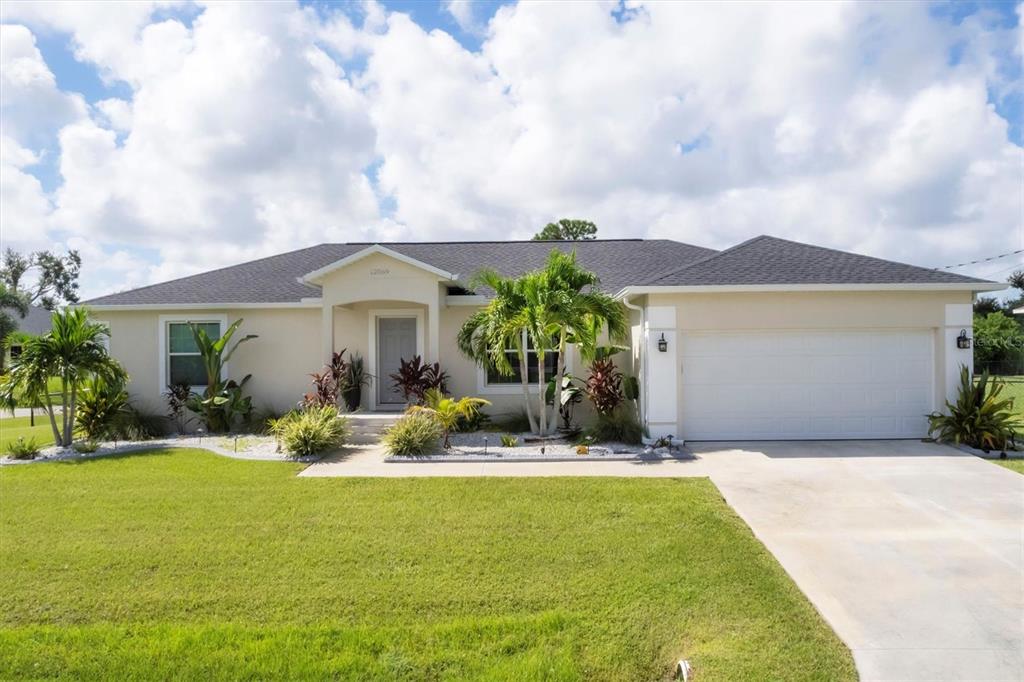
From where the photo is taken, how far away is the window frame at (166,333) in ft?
48.2

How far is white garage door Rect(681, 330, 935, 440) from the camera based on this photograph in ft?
37.7

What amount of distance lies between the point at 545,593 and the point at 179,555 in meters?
3.88

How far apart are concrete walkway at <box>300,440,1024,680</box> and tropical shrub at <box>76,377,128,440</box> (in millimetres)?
6642

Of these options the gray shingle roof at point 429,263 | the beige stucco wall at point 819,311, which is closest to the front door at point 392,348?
the gray shingle roof at point 429,263

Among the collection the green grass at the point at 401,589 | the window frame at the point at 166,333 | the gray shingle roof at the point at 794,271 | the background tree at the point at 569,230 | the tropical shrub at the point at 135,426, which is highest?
the background tree at the point at 569,230

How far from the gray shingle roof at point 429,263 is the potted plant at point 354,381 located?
2.26 meters

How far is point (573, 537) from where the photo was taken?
20.5 feet

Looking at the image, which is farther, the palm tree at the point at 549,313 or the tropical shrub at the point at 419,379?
the tropical shrub at the point at 419,379

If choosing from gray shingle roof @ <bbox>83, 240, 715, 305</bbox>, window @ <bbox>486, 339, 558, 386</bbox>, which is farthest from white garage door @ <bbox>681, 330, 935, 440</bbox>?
gray shingle roof @ <bbox>83, 240, 715, 305</bbox>

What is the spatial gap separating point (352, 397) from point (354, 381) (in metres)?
0.41

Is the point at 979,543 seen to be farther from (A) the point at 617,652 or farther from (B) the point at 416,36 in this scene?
(B) the point at 416,36

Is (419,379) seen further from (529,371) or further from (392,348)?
(529,371)

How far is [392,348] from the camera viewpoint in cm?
1520

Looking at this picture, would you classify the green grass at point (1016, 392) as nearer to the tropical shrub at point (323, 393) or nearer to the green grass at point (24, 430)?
the tropical shrub at point (323, 393)
